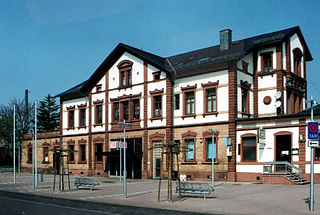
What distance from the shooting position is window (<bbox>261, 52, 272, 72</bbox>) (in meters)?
34.0

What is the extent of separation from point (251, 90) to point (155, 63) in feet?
30.2

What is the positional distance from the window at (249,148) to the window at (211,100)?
3.82 m

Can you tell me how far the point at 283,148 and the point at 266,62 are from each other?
331 inches

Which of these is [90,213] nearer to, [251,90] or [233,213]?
[233,213]

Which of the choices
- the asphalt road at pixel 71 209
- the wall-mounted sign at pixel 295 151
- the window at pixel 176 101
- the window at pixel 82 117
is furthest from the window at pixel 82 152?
the asphalt road at pixel 71 209

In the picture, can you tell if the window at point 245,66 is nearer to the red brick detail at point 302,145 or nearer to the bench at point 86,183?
the red brick detail at point 302,145

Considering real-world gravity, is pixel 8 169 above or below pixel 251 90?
below

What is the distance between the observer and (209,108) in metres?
33.8

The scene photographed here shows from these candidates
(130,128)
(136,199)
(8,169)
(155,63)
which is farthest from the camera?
(8,169)

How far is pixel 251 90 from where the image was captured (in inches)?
1355

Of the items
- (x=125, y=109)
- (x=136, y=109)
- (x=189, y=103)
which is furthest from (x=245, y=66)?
(x=125, y=109)

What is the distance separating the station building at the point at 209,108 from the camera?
99.3ft

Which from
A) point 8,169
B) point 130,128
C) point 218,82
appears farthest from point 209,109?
point 8,169

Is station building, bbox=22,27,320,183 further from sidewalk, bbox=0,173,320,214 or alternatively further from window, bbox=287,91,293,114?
sidewalk, bbox=0,173,320,214
